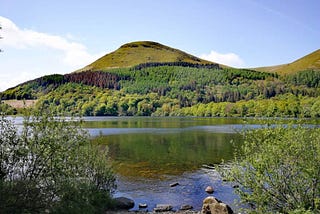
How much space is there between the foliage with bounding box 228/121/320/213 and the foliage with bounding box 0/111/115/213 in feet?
34.4

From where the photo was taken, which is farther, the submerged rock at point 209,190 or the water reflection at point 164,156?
the water reflection at point 164,156

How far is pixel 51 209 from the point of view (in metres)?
19.1

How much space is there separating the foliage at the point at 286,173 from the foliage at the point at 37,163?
10487 mm

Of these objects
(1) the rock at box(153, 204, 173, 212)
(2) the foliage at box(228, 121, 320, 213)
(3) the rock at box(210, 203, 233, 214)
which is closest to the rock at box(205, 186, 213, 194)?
(1) the rock at box(153, 204, 173, 212)

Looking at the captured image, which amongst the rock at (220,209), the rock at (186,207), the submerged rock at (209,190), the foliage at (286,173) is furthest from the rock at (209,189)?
→ the foliage at (286,173)

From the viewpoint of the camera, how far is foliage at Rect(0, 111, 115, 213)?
1731cm

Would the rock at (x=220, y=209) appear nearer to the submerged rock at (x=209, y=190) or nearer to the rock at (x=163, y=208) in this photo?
the rock at (x=163, y=208)

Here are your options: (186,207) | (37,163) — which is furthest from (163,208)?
(37,163)

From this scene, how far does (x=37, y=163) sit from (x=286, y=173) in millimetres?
13841

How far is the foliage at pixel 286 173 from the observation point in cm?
1549

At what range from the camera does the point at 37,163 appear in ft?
61.0

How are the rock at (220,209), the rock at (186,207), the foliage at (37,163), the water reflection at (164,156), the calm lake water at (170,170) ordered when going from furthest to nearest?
the water reflection at (164,156)
the calm lake water at (170,170)
the rock at (186,207)
the rock at (220,209)
the foliage at (37,163)

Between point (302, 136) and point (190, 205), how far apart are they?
19.0 meters

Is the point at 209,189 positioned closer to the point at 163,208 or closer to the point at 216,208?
the point at 163,208
